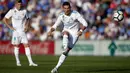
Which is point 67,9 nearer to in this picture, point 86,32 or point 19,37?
point 19,37

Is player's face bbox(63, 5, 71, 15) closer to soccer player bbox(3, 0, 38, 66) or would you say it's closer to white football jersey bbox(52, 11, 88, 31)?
white football jersey bbox(52, 11, 88, 31)

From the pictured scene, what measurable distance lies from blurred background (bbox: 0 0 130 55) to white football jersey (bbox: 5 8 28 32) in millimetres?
11455

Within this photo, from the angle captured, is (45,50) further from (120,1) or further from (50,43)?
(120,1)

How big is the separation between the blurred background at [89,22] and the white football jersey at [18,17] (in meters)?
11.5

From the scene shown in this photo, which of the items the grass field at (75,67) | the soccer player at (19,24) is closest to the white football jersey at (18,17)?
the soccer player at (19,24)

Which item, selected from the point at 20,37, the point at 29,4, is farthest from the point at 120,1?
the point at 20,37

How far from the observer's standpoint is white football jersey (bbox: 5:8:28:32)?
20.3m

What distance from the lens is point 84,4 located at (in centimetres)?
3566

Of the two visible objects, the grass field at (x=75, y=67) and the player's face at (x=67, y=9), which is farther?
the grass field at (x=75, y=67)

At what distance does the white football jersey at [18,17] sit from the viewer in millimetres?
20297

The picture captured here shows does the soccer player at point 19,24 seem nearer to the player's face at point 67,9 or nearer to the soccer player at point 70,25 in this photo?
the soccer player at point 70,25

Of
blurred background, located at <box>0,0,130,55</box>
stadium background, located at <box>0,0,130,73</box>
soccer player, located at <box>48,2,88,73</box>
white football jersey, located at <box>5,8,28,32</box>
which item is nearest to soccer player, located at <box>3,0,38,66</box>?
white football jersey, located at <box>5,8,28,32</box>

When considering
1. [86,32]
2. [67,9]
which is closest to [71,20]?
[67,9]

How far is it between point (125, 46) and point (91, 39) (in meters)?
2.40
